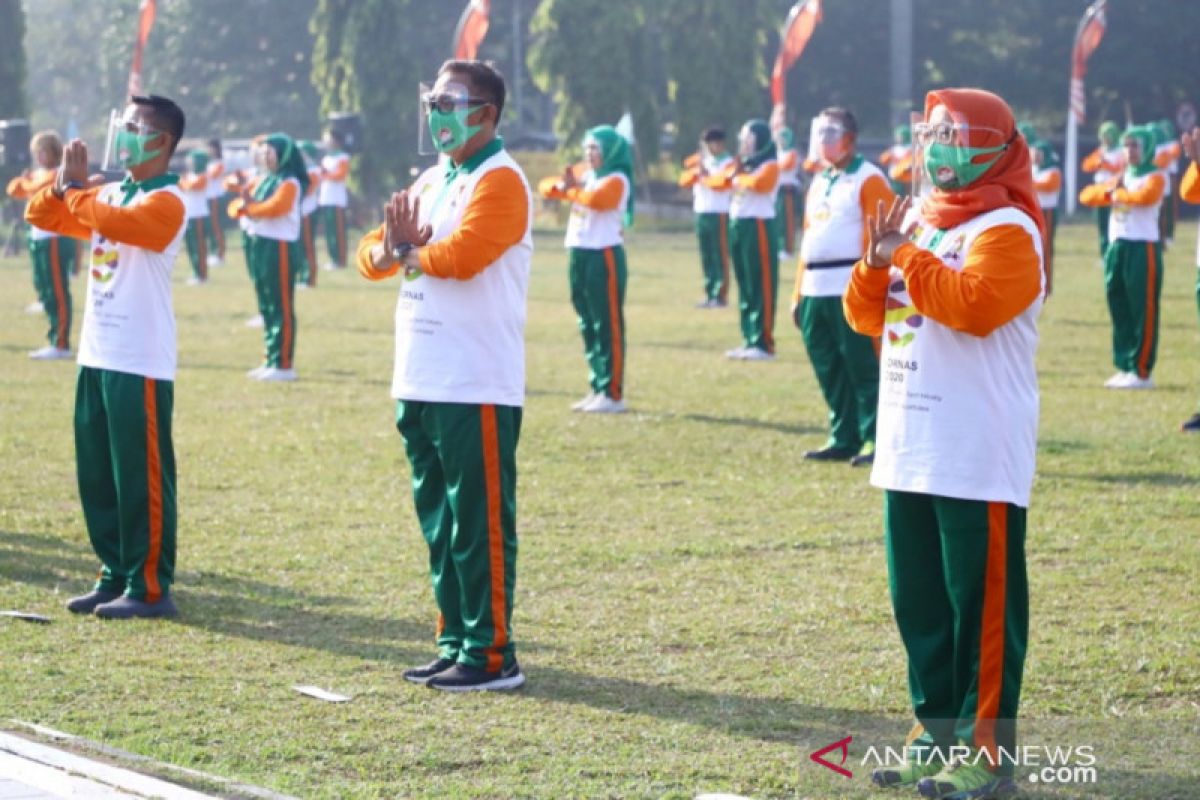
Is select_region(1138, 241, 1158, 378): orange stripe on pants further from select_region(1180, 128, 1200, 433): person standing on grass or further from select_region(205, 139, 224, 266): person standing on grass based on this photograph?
select_region(205, 139, 224, 266): person standing on grass

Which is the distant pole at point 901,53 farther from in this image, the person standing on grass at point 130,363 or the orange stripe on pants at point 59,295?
the person standing on grass at point 130,363

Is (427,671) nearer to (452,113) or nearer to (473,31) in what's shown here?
(452,113)

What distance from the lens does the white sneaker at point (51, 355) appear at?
18875 mm

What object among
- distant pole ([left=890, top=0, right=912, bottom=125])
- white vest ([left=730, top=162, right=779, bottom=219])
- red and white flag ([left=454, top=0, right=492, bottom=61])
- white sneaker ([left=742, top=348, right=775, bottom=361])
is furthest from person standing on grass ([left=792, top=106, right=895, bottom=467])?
distant pole ([left=890, top=0, right=912, bottom=125])

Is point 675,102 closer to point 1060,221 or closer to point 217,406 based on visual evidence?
Result: point 1060,221

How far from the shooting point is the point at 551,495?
11148mm

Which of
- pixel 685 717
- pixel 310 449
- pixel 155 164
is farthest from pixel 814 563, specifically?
pixel 310 449

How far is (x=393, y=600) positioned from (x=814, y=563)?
2063 mm

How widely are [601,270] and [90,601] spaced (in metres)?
7.40

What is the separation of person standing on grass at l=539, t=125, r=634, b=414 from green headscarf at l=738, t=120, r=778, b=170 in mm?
4463

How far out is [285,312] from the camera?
674 inches

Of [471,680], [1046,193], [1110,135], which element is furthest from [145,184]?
[1110,135]

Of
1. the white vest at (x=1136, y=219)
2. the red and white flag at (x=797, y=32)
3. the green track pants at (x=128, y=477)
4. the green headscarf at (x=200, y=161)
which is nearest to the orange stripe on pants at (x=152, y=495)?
the green track pants at (x=128, y=477)

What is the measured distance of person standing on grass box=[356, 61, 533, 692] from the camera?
22.4 ft
